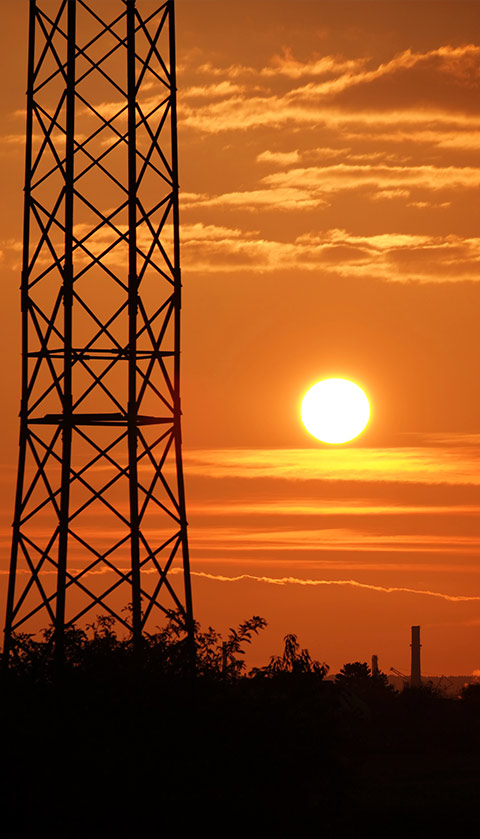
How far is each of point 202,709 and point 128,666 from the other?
5.75 ft

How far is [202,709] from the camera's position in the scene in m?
26.7

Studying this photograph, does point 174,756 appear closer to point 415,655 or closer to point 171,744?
point 171,744

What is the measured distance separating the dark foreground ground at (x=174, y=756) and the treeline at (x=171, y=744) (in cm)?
2

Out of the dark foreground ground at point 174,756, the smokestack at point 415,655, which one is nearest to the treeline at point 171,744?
the dark foreground ground at point 174,756

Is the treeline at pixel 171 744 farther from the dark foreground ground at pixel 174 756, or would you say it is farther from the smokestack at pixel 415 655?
the smokestack at pixel 415 655

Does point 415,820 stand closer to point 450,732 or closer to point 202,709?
point 202,709

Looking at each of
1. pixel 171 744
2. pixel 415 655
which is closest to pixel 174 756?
pixel 171 744

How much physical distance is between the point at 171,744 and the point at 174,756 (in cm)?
21

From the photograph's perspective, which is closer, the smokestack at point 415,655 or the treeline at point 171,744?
the treeline at point 171,744

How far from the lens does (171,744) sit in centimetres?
2605

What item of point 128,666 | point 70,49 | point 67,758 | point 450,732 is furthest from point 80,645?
point 450,732

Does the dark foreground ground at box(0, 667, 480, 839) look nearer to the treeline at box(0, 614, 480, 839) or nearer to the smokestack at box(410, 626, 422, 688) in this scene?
the treeline at box(0, 614, 480, 839)

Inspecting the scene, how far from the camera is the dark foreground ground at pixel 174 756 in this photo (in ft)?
82.7

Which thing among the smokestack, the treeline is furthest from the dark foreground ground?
the smokestack
